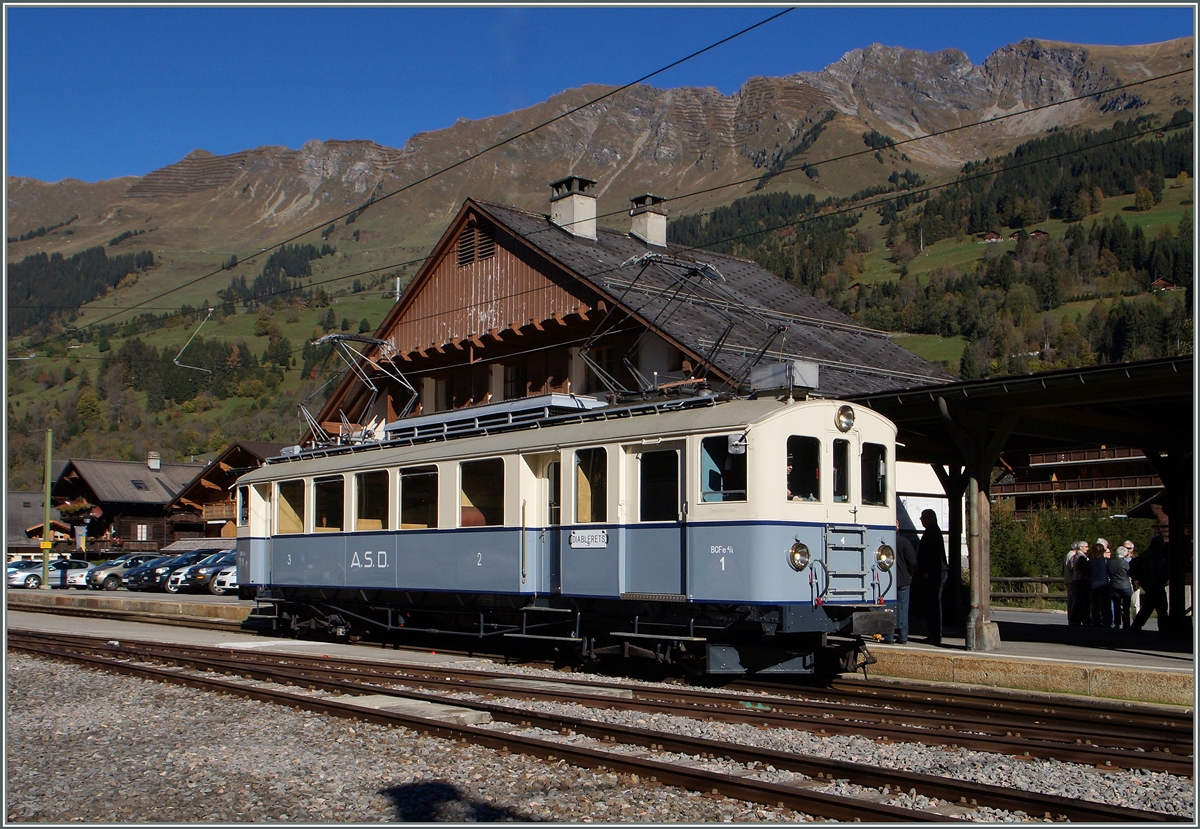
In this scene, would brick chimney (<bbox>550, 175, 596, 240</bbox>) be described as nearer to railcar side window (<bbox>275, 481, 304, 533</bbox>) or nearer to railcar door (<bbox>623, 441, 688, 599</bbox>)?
railcar side window (<bbox>275, 481, 304, 533</bbox>)

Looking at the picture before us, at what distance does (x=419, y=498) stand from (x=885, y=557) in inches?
256

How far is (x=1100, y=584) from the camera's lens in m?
17.7

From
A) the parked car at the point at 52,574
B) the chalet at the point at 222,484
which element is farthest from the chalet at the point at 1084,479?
the parked car at the point at 52,574

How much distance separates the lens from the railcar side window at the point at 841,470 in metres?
12.2

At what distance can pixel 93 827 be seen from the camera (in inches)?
265

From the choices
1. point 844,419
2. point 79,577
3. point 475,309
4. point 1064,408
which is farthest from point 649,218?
point 79,577

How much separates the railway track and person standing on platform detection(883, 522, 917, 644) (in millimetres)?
3919

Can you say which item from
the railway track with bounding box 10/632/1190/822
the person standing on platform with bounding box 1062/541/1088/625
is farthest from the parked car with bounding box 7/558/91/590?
the person standing on platform with bounding box 1062/541/1088/625

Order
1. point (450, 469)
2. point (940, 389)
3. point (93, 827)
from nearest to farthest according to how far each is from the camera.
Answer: point (93, 827) < point (940, 389) < point (450, 469)

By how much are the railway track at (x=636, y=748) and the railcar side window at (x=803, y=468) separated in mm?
2504

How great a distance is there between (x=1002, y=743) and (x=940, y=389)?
5790 millimetres

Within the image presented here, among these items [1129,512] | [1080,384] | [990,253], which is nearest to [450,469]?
[1080,384]

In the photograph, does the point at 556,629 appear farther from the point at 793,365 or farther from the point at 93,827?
the point at 93,827

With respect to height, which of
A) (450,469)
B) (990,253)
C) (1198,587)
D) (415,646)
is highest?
(990,253)
